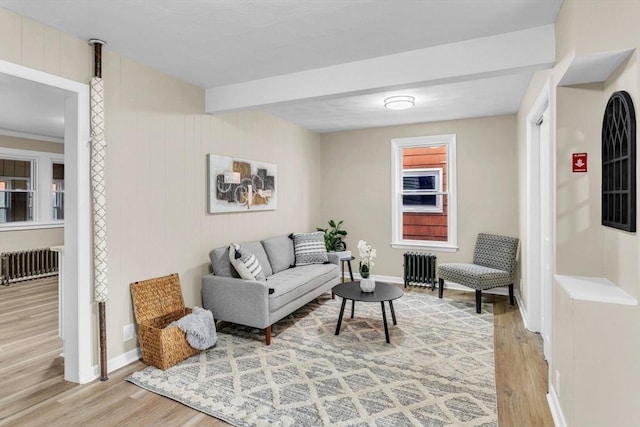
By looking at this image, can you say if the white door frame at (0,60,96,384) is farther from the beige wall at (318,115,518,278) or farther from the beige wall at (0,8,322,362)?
the beige wall at (318,115,518,278)

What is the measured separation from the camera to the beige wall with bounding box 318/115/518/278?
5.00 m

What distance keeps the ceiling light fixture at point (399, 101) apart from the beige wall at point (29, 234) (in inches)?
243

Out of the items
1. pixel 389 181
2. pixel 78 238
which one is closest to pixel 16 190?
pixel 78 238

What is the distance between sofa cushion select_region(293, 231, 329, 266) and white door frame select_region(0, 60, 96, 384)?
2.58 metres

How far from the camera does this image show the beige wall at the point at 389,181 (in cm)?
500

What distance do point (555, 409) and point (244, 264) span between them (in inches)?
106

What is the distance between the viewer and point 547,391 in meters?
2.48

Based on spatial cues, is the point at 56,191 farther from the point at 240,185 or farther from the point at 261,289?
the point at 261,289

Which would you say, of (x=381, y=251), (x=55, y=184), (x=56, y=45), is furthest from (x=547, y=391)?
(x=55, y=184)

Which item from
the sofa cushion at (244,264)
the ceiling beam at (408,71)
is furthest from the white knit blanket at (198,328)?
the ceiling beam at (408,71)

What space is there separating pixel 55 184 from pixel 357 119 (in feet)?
19.0

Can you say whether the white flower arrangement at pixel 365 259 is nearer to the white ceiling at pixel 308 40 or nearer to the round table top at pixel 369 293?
the round table top at pixel 369 293

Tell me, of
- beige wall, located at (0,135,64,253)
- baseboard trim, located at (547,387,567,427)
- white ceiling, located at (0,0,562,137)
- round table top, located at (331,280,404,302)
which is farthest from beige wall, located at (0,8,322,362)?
beige wall, located at (0,135,64,253)

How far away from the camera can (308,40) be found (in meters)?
2.65
